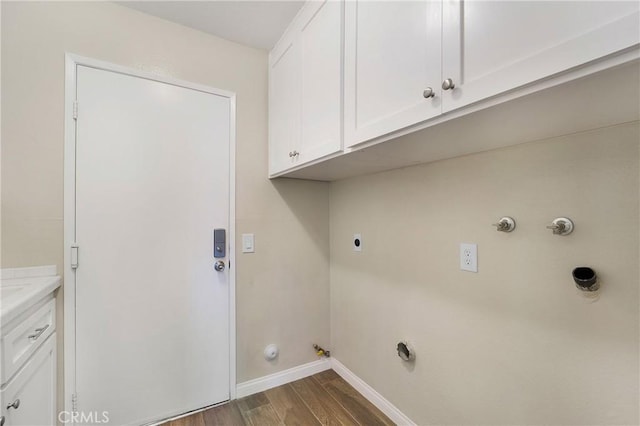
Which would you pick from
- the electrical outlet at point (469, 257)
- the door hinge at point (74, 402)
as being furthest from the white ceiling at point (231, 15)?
the door hinge at point (74, 402)

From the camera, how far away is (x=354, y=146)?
119cm

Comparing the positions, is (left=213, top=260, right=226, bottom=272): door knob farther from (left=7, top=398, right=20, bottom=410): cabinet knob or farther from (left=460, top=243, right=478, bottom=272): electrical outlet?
(left=460, top=243, right=478, bottom=272): electrical outlet

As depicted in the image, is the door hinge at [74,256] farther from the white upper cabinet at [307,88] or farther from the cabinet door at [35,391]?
the white upper cabinet at [307,88]

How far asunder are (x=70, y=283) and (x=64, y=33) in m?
1.28

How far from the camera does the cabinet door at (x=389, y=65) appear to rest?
86 cm

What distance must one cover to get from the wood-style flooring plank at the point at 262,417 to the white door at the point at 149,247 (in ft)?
0.80

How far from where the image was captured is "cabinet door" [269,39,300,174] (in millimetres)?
1598

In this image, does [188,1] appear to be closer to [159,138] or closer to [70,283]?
[159,138]

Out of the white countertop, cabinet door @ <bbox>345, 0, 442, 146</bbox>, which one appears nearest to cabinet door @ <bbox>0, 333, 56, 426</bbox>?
the white countertop

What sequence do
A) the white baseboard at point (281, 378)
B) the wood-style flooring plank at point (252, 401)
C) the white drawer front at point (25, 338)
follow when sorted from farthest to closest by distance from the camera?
the white baseboard at point (281, 378) < the wood-style flooring plank at point (252, 401) < the white drawer front at point (25, 338)

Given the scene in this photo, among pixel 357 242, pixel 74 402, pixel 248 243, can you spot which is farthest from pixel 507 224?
pixel 74 402

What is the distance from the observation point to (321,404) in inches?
68.2

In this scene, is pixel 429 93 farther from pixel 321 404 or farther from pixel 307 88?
pixel 321 404

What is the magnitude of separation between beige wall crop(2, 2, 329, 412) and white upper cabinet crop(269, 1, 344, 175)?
0.20 metres
